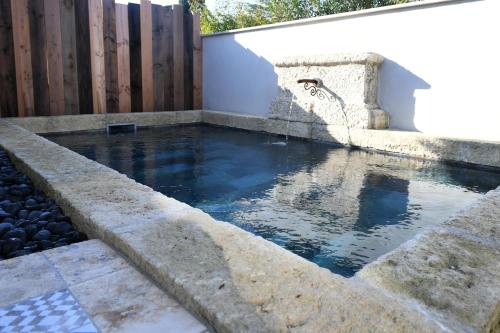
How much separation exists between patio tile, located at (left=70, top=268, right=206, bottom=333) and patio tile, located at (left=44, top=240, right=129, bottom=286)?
6 centimetres

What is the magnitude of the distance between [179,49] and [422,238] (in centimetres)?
760

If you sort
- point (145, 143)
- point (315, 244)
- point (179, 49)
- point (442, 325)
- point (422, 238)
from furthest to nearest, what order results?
point (179, 49) < point (145, 143) < point (315, 244) < point (422, 238) < point (442, 325)

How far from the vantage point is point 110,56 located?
765 cm

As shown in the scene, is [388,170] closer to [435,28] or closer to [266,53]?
[435,28]

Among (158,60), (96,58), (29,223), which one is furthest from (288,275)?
(158,60)

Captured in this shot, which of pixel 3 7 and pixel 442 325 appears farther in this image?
pixel 3 7

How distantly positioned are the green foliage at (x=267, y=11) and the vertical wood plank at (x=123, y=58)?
695cm

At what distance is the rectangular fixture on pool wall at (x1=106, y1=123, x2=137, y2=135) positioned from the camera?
24.6 feet

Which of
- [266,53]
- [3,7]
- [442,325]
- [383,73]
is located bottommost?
[442,325]

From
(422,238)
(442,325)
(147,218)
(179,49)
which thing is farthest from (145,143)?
(442,325)

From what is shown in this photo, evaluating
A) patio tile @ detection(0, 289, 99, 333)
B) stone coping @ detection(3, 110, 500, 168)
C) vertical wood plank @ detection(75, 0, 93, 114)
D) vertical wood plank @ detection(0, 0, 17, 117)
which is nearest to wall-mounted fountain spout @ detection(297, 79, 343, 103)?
stone coping @ detection(3, 110, 500, 168)

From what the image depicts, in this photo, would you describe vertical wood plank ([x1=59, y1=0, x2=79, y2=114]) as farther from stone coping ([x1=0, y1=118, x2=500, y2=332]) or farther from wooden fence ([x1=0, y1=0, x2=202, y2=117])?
stone coping ([x1=0, y1=118, x2=500, y2=332])

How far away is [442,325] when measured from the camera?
1.20 meters

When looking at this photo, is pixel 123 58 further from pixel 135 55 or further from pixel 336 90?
pixel 336 90
